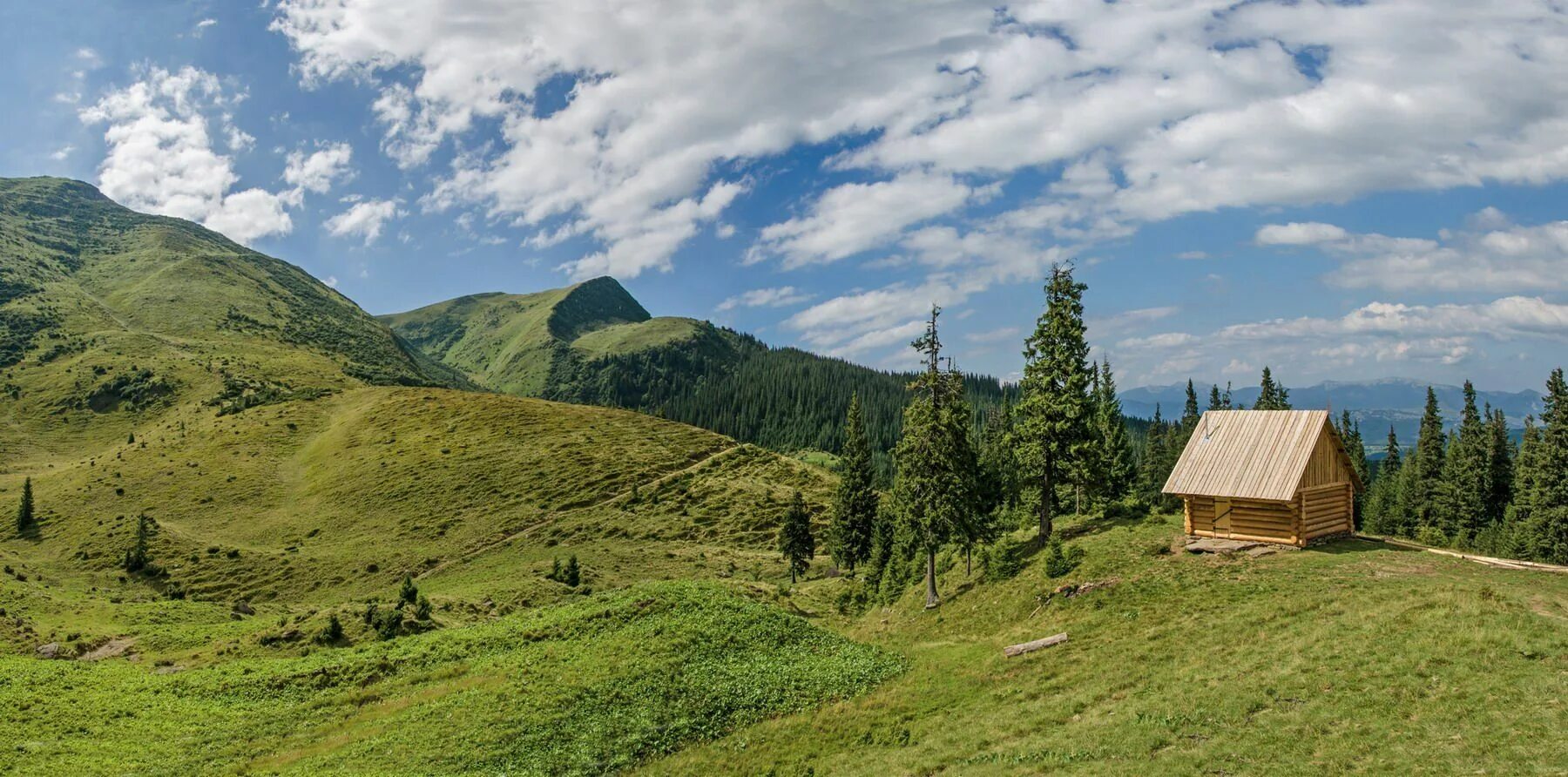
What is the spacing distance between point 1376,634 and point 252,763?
34.7m

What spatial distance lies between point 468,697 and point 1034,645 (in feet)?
70.8

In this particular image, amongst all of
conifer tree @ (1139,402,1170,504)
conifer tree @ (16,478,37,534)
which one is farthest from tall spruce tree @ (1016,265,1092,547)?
conifer tree @ (16,478,37,534)

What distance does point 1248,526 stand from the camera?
3394 cm

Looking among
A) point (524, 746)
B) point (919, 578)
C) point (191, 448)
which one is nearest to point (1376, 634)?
point (524, 746)

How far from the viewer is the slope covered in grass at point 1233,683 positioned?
1548cm

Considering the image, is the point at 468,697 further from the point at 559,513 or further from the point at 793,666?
the point at 559,513

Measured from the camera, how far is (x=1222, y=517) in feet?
114

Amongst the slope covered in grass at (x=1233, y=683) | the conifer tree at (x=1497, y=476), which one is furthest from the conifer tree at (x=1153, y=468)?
the slope covered in grass at (x=1233, y=683)

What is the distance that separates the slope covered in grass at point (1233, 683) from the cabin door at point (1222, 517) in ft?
11.8

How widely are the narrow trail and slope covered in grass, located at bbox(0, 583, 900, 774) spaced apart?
129 ft

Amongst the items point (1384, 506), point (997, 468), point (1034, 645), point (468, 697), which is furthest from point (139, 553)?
point (1384, 506)

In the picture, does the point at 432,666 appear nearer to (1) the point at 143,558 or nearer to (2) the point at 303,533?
(1) the point at 143,558

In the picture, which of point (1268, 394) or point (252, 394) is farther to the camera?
point (252, 394)

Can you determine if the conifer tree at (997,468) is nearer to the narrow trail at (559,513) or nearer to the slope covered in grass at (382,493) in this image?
the slope covered in grass at (382,493)
